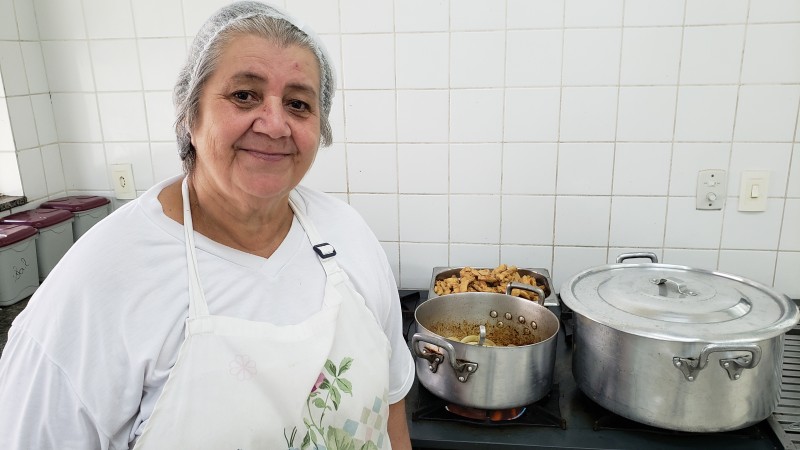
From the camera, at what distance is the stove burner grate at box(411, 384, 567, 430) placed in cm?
120

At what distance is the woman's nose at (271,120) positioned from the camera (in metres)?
0.80

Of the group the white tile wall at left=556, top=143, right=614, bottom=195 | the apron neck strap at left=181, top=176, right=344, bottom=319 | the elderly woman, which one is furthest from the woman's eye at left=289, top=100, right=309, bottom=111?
the white tile wall at left=556, top=143, right=614, bottom=195

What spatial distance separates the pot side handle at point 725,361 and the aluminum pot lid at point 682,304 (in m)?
0.02

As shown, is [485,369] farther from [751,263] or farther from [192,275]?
[751,263]

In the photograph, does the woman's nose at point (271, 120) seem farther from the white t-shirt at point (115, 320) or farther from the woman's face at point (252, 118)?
the white t-shirt at point (115, 320)

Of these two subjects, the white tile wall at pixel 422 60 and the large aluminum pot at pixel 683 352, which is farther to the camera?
the white tile wall at pixel 422 60

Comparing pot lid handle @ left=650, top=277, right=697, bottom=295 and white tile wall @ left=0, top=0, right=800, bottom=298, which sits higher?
white tile wall @ left=0, top=0, right=800, bottom=298

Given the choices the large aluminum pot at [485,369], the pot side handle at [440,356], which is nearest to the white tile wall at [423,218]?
the large aluminum pot at [485,369]

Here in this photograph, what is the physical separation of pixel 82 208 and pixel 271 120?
1226 mm

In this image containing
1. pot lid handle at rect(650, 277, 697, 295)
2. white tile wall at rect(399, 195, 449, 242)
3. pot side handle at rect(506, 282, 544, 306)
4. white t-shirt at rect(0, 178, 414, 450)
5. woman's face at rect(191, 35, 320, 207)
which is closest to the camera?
white t-shirt at rect(0, 178, 414, 450)

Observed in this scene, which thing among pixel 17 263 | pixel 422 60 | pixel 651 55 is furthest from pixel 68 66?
pixel 651 55

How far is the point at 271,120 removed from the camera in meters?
0.80

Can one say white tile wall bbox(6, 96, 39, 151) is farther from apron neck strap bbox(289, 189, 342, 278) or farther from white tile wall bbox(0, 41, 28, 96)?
apron neck strap bbox(289, 189, 342, 278)

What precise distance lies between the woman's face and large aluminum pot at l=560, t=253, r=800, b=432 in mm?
690
